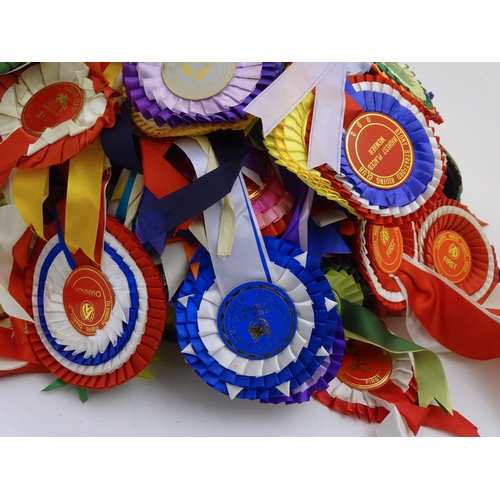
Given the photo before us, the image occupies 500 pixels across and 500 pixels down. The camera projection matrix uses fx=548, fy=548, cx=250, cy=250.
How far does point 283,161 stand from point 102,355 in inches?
14.7

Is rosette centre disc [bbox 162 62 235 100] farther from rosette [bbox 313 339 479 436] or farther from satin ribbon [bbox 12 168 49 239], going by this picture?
rosette [bbox 313 339 479 436]

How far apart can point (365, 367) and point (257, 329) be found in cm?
21

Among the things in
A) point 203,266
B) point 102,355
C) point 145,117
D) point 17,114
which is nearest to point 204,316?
point 203,266

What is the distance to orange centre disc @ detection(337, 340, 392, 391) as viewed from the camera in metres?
0.82

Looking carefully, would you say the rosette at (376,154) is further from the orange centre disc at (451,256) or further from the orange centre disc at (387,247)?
the orange centre disc at (451,256)

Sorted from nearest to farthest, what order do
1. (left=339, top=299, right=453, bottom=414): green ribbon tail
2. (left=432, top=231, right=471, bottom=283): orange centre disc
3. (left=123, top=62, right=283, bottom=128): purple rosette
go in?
(left=123, top=62, right=283, bottom=128): purple rosette, (left=339, top=299, right=453, bottom=414): green ribbon tail, (left=432, top=231, right=471, bottom=283): orange centre disc

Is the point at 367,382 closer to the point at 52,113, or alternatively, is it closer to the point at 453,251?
the point at 453,251

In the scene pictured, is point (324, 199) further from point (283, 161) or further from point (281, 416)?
point (281, 416)

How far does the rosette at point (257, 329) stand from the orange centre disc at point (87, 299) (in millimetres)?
114

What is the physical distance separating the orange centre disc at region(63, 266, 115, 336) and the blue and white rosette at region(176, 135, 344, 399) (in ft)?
0.38

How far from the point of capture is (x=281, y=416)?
0.79 meters

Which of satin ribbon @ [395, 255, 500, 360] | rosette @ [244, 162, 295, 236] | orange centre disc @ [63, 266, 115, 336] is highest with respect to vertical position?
rosette @ [244, 162, 295, 236]

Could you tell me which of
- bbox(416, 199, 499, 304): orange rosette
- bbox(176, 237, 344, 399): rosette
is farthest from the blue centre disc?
bbox(416, 199, 499, 304): orange rosette

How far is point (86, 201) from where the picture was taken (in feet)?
2.43
